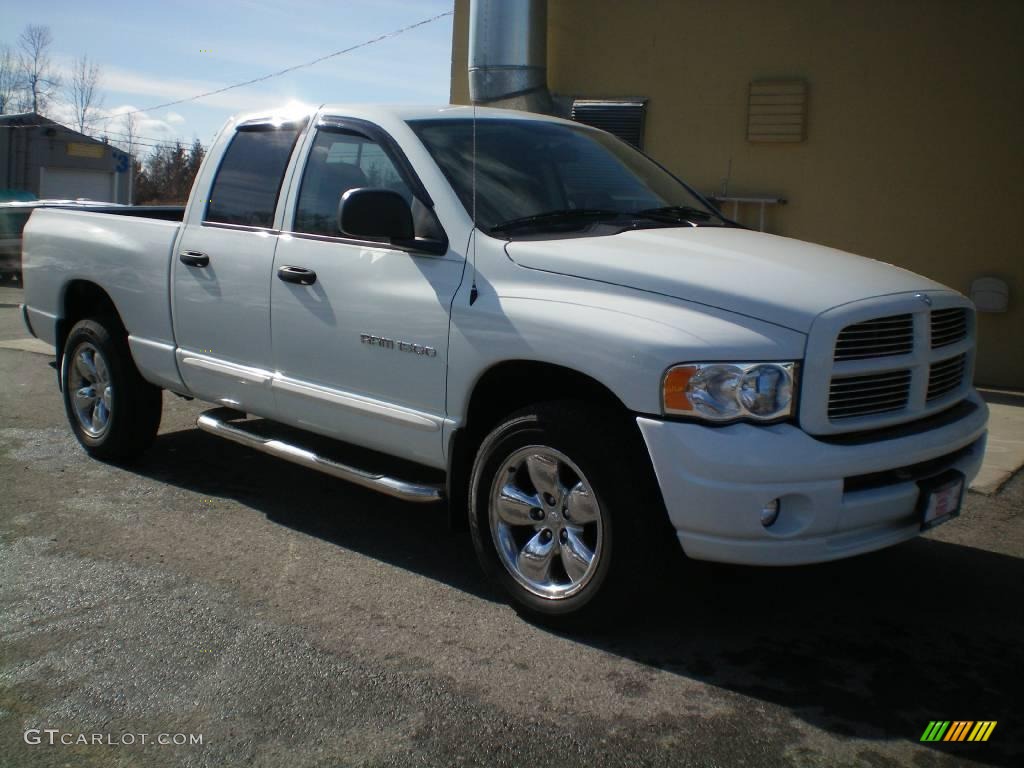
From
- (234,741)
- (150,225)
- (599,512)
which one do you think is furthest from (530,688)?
(150,225)

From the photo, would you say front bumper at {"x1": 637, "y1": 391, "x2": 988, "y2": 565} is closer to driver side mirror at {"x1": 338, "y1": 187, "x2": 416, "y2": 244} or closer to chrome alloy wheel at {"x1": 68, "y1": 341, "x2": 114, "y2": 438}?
driver side mirror at {"x1": 338, "y1": 187, "x2": 416, "y2": 244}

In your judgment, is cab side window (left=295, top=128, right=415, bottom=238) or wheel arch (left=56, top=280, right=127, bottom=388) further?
wheel arch (left=56, top=280, right=127, bottom=388)

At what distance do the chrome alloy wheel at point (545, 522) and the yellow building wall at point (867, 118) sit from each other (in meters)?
7.03

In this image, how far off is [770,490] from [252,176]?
3204 millimetres

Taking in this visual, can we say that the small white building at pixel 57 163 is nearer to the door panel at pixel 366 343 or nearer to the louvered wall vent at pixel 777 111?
the louvered wall vent at pixel 777 111

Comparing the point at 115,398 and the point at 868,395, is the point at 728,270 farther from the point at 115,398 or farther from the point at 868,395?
the point at 115,398

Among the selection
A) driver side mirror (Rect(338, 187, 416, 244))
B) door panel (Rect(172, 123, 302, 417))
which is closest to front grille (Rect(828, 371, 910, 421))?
driver side mirror (Rect(338, 187, 416, 244))

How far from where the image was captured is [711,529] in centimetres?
348

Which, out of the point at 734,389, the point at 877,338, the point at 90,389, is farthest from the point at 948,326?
the point at 90,389

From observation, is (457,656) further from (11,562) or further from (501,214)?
(11,562)

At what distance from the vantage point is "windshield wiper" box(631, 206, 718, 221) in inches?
184

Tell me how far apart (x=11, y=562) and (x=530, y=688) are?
252 centimetres

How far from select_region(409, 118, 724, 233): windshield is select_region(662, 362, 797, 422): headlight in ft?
3.49

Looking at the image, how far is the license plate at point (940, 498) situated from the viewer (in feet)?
12.3
